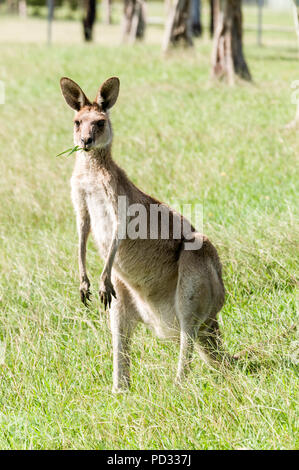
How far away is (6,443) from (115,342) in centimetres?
71

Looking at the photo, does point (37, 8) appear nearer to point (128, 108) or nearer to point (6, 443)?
point (128, 108)

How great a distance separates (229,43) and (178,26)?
356 centimetres

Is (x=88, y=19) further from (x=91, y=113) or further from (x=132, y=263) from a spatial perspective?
(x=132, y=263)

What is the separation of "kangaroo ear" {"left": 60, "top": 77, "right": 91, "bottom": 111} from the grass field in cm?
113

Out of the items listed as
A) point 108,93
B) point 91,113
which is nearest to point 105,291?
point 91,113

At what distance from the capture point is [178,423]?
9.63ft

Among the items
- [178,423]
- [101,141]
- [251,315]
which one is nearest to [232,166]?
[251,315]

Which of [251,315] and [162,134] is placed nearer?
[251,315]

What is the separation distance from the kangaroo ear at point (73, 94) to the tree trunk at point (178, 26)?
11.3 meters

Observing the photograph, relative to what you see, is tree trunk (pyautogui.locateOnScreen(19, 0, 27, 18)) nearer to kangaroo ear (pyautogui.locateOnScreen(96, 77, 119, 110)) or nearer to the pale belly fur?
kangaroo ear (pyautogui.locateOnScreen(96, 77, 119, 110))

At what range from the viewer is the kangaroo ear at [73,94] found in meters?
3.36

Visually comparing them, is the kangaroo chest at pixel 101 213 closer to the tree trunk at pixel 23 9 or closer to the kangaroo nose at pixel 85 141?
the kangaroo nose at pixel 85 141

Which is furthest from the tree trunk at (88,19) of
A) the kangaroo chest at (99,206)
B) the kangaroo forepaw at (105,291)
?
the kangaroo forepaw at (105,291)

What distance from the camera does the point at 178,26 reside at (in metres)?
14.7
